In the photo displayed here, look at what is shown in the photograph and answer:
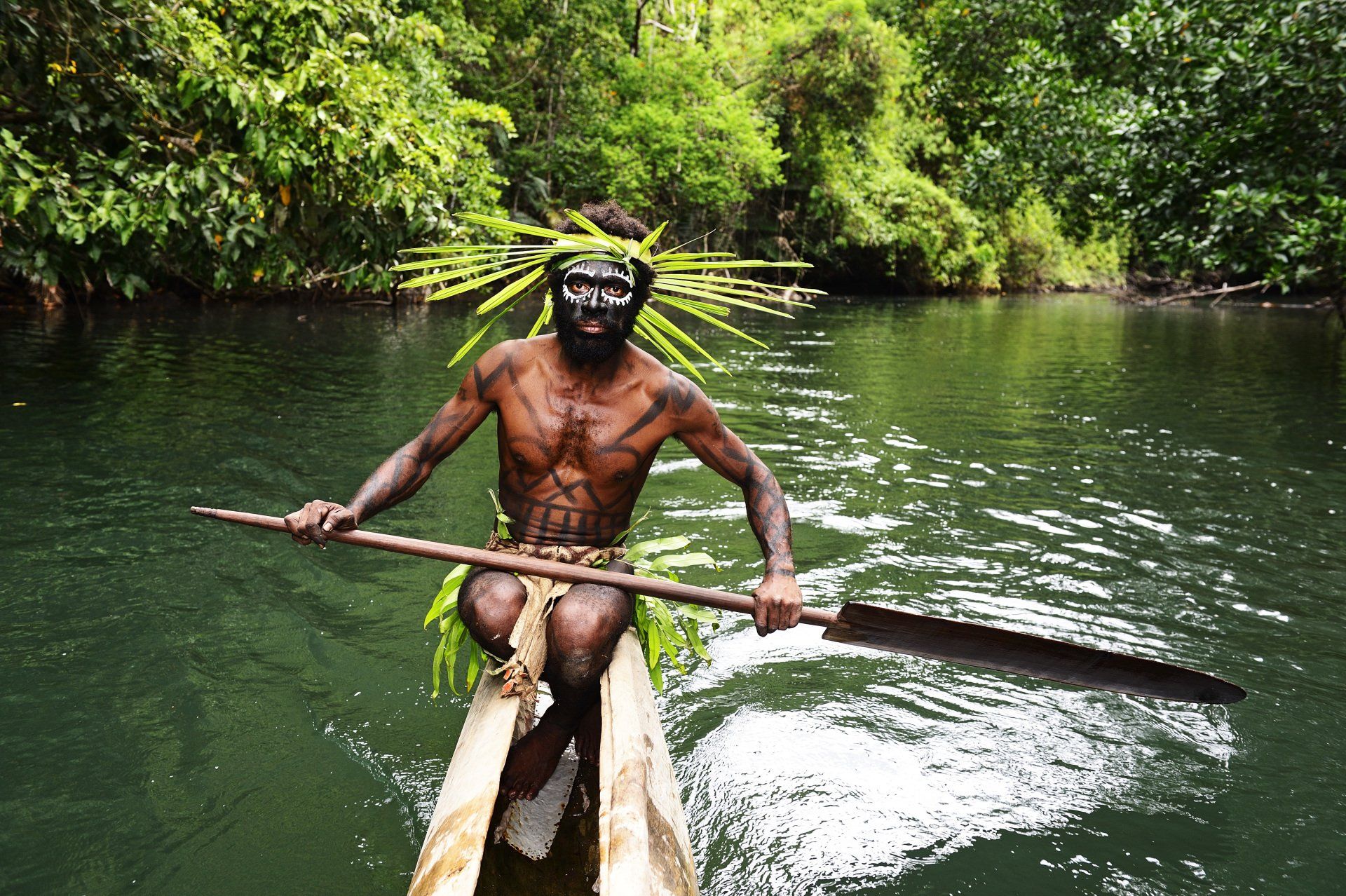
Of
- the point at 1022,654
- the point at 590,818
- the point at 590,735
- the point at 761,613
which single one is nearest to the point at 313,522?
the point at 590,735

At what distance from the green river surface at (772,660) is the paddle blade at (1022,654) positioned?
0.55 m

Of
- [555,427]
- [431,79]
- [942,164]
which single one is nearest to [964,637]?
[555,427]

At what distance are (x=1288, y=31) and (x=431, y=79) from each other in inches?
447

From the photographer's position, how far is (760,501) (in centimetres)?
324

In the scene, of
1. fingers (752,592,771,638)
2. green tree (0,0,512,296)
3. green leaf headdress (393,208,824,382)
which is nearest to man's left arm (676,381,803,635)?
fingers (752,592,771,638)

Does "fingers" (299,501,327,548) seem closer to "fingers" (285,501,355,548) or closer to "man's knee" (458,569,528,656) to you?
"fingers" (285,501,355,548)

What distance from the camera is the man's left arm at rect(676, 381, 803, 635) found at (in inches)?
114

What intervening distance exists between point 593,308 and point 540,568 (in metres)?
0.81

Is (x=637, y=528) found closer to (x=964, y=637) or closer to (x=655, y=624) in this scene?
(x=655, y=624)

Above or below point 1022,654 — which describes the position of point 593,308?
above

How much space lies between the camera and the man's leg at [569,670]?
278 centimetres

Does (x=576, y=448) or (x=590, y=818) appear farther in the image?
(x=576, y=448)

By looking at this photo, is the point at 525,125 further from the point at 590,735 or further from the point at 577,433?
the point at 590,735

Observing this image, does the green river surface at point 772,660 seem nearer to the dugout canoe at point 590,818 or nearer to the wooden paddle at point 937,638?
the dugout canoe at point 590,818
